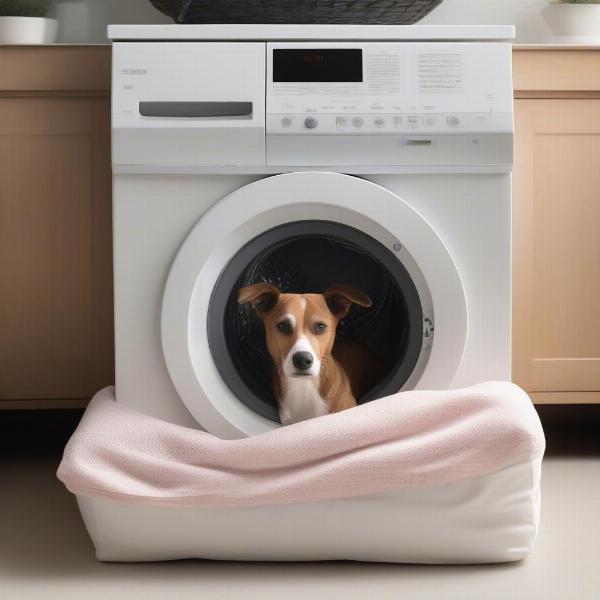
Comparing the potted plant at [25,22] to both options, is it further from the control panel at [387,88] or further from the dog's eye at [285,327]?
the dog's eye at [285,327]

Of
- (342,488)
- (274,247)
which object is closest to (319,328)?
(274,247)

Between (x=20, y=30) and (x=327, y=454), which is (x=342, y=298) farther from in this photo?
(x=20, y=30)

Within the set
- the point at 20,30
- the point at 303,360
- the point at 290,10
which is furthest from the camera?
the point at 20,30

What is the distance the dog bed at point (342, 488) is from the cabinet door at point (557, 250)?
539 millimetres

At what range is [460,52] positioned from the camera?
166 centimetres

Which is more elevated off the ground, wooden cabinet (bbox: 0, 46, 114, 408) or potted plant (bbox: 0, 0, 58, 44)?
potted plant (bbox: 0, 0, 58, 44)

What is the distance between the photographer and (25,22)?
2.21 m

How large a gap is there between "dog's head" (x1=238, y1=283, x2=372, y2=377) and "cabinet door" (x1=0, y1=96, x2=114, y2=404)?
47 centimetres

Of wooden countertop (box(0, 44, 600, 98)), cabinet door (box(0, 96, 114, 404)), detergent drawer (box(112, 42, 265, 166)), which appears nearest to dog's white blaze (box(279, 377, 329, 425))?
detergent drawer (box(112, 42, 265, 166))

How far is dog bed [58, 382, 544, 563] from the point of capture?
4.77 feet

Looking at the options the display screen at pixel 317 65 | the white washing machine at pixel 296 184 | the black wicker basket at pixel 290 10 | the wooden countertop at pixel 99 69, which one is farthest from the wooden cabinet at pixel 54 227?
the display screen at pixel 317 65

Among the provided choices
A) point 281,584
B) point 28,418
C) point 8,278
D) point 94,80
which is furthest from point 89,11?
point 281,584

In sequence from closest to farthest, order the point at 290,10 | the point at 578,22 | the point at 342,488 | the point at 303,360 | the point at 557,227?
the point at 342,488 → the point at 303,360 → the point at 290,10 → the point at 557,227 → the point at 578,22

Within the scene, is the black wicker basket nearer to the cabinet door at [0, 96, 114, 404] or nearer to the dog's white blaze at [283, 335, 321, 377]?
the cabinet door at [0, 96, 114, 404]
